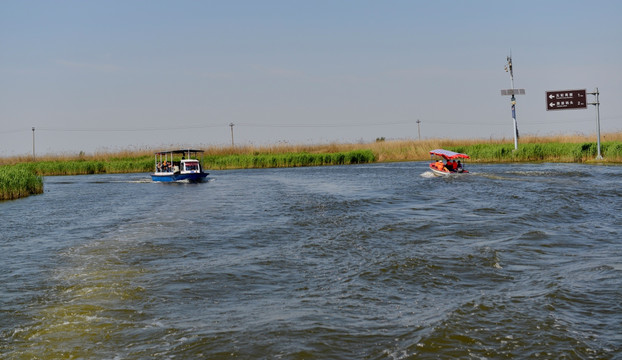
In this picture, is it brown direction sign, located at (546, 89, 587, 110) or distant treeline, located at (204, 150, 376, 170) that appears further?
distant treeline, located at (204, 150, 376, 170)

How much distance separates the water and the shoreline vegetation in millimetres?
28511

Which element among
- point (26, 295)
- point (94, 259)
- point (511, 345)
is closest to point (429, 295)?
point (511, 345)

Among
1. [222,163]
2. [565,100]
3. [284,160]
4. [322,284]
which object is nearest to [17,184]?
[322,284]

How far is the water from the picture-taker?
6664 mm

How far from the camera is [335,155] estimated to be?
2431 inches

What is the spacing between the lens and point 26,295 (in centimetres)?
938

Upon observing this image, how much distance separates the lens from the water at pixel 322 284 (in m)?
6.66

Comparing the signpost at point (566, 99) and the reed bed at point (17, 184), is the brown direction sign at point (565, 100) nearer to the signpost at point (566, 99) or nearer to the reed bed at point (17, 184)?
the signpost at point (566, 99)

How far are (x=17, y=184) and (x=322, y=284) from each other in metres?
25.4

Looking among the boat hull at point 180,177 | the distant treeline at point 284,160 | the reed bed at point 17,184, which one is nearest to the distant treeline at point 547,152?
the distant treeline at point 284,160

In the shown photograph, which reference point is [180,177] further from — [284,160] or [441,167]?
[284,160]

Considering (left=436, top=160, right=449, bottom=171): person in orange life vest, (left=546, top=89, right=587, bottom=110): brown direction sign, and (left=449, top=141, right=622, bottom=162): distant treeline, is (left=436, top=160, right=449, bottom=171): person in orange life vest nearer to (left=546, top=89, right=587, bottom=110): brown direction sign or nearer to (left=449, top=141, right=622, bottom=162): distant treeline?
(left=449, top=141, right=622, bottom=162): distant treeline

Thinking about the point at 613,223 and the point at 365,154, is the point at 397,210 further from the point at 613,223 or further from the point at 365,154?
the point at 365,154

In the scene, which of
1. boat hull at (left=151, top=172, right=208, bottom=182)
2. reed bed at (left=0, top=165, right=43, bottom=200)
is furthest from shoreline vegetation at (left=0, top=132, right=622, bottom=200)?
reed bed at (left=0, top=165, right=43, bottom=200)
